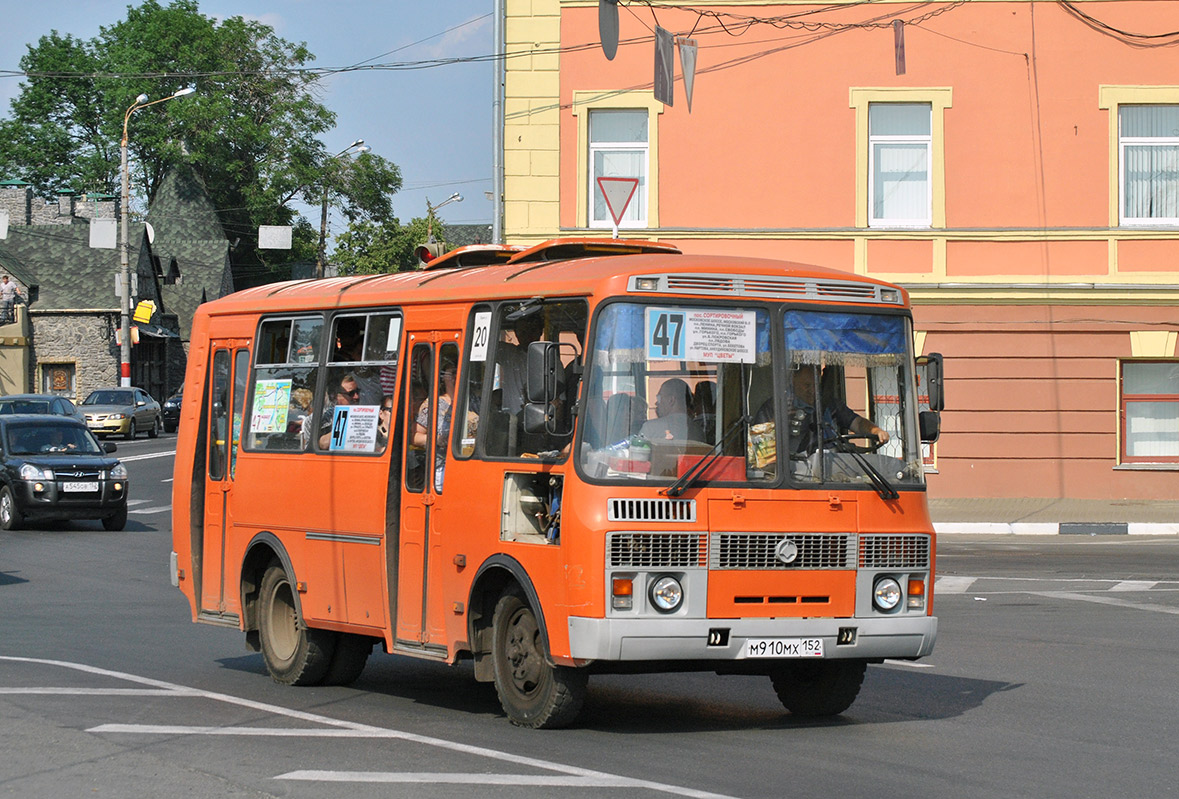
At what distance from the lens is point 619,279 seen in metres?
8.86

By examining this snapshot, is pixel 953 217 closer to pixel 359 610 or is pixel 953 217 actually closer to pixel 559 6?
pixel 559 6

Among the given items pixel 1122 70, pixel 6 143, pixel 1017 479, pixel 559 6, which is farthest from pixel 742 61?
pixel 6 143

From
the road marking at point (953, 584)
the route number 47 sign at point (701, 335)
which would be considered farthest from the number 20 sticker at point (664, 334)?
the road marking at point (953, 584)

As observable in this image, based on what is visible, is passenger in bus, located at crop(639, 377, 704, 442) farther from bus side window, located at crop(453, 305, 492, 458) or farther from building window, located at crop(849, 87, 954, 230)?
building window, located at crop(849, 87, 954, 230)

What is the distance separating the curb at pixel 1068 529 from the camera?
24.6m

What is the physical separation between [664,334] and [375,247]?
234ft

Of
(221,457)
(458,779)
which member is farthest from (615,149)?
(458,779)

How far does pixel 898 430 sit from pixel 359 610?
356 centimetres

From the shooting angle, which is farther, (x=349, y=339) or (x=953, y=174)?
(x=953, y=174)

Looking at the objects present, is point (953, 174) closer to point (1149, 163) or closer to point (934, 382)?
point (1149, 163)

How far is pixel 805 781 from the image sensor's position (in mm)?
7691

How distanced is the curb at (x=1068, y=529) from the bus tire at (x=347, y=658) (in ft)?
48.2

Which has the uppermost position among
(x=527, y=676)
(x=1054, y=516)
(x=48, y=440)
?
(x=48, y=440)

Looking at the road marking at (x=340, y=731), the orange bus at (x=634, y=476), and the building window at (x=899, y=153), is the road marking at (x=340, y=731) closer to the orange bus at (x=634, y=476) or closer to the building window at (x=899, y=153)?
the orange bus at (x=634, y=476)
